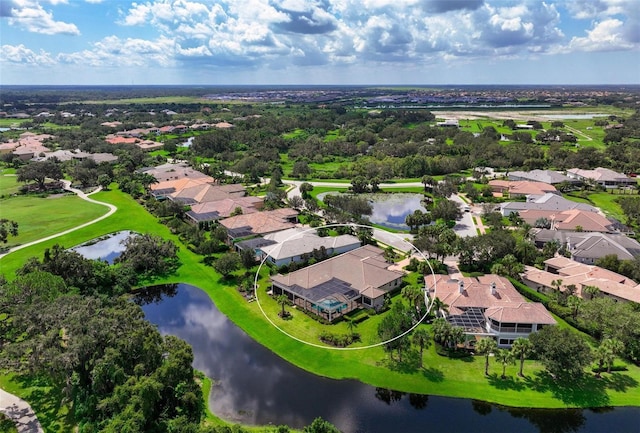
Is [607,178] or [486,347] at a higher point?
[607,178]

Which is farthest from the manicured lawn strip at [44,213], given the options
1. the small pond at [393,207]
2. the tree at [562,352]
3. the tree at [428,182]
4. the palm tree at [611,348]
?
the palm tree at [611,348]

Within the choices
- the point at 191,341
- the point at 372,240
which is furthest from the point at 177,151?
the point at 191,341

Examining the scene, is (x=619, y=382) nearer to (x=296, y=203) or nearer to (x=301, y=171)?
(x=296, y=203)

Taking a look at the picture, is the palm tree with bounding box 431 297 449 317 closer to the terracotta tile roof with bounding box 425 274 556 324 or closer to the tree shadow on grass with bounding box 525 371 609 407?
the terracotta tile roof with bounding box 425 274 556 324

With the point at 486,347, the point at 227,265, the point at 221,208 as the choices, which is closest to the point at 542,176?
the point at 221,208

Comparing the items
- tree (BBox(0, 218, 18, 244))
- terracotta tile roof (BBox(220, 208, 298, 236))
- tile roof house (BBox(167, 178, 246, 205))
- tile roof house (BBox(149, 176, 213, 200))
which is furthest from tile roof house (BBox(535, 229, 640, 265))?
tree (BBox(0, 218, 18, 244))

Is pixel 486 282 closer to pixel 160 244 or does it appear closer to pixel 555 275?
pixel 555 275
